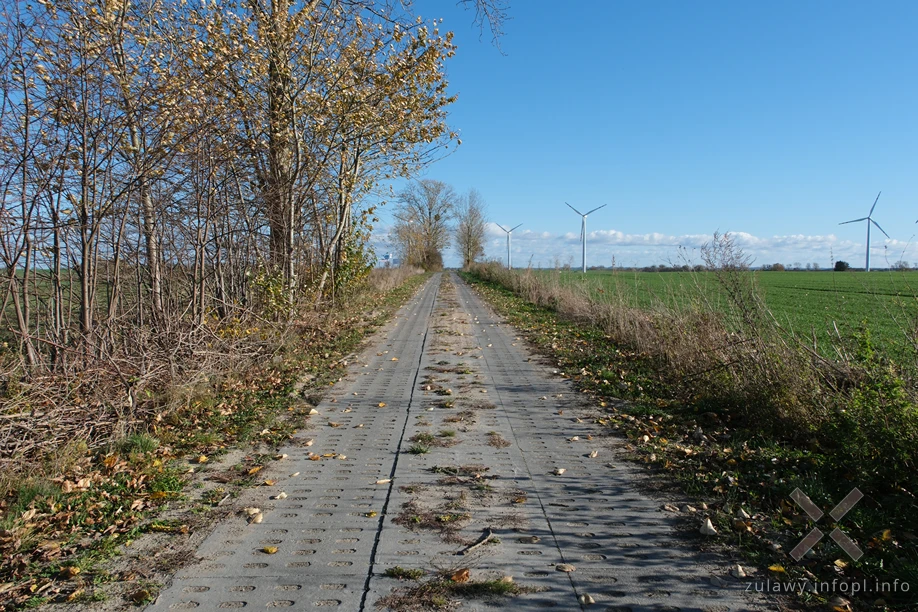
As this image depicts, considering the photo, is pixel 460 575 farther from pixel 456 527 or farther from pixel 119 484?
pixel 119 484

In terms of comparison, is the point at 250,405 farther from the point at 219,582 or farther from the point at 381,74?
the point at 381,74

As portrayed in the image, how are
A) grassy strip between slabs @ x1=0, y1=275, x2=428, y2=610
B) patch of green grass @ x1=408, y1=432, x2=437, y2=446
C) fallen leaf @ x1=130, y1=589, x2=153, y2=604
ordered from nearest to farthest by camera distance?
fallen leaf @ x1=130, y1=589, x2=153, y2=604
grassy strip between slabs @ x1=0, y1=275, x2=428, y2=610
patch of green grass @ x1=408, y1=432, x2=437, y2=446

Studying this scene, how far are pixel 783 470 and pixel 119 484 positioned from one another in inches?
238

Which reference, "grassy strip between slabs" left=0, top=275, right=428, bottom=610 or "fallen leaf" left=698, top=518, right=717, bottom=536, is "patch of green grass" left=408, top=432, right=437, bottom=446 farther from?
"fallen leaf" left=698, top=518, right=717, bottom=536

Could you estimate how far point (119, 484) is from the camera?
193 inches

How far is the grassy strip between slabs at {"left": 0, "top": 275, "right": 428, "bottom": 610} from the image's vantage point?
361 cm

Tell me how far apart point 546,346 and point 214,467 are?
8.55 m

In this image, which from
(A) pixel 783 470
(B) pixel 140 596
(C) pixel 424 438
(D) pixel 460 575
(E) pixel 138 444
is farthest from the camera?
(C) pixel 424 438

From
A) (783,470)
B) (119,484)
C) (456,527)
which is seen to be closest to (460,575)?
(456,527)

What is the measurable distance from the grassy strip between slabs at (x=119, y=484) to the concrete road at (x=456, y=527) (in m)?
0.53
